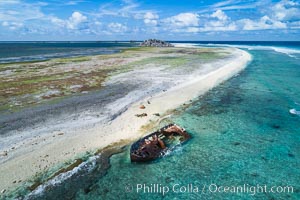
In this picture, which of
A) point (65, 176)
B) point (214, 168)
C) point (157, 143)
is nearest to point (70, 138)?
point (65, 176)

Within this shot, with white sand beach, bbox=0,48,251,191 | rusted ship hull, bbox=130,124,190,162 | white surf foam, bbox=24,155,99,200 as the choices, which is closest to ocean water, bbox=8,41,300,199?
white surf foam, bbox=24,155,99,200

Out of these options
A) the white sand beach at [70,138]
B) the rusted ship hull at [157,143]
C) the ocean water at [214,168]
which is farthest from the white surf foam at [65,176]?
the rusted ship hull at [157,143]

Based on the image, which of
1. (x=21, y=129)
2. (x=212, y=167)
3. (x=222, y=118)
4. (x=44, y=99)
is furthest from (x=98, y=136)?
(x=44, y=99)

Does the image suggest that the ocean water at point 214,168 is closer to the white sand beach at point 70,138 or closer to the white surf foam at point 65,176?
the white surf foam at point 65,176

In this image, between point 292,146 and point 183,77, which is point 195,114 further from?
point 183,77

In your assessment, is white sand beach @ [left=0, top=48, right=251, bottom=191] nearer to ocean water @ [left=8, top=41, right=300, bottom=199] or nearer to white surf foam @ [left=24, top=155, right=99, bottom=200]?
white surf foam @ [left=24, top=155, right=99, bottom=200]

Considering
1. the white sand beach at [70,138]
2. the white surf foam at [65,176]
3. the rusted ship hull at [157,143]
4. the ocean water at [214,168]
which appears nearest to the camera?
the ocean water at [214,168]
